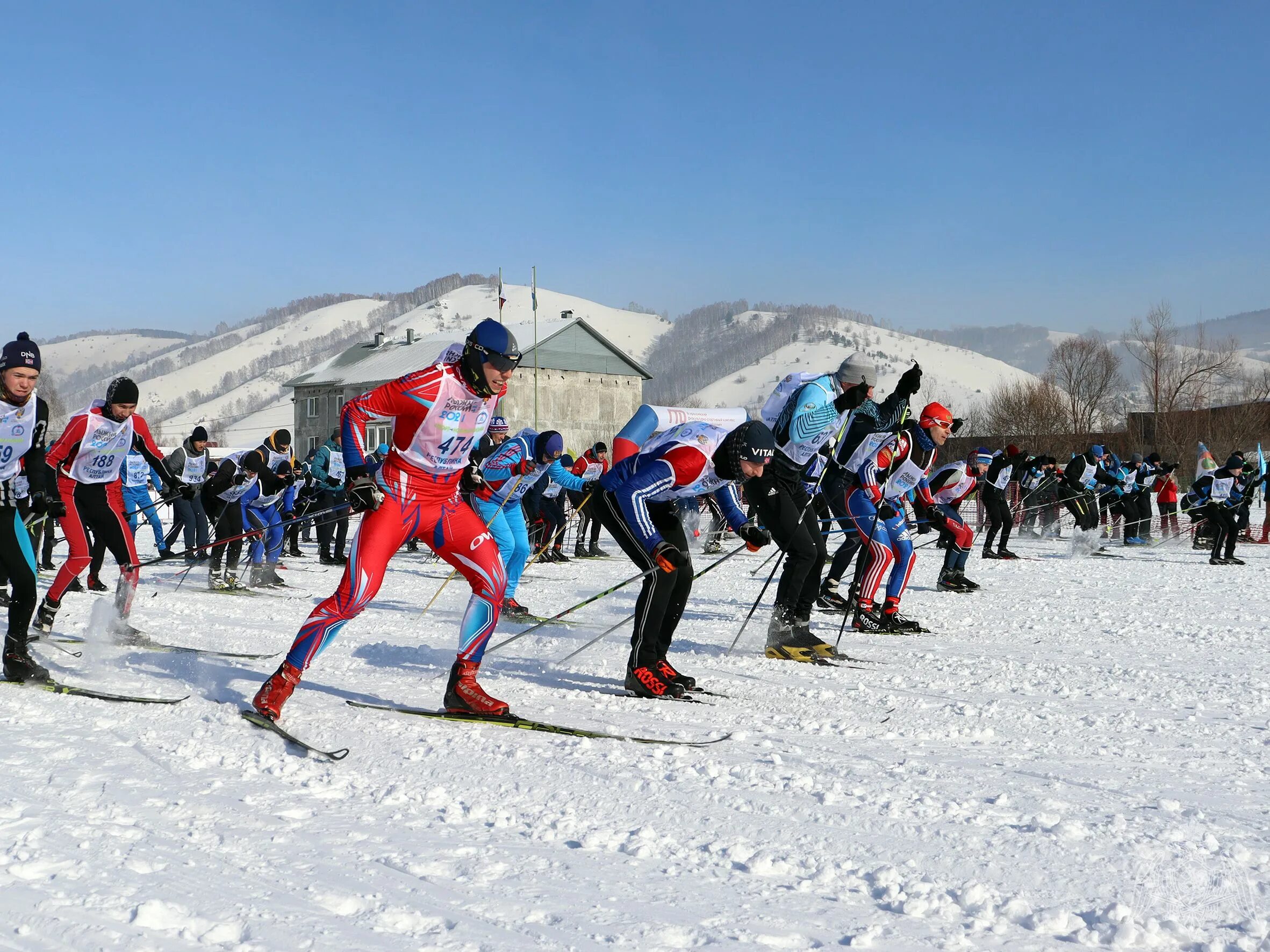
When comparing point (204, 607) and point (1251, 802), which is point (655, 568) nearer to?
point (1251, 802)

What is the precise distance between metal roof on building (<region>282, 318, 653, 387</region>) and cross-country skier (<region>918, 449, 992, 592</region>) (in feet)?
156

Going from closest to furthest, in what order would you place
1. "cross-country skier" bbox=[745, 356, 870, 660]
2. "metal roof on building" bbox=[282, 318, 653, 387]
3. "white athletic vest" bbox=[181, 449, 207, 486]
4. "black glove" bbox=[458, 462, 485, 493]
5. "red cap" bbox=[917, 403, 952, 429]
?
"black glove" bbox=[458, 462, 485, 493] < "cross-country skier" bbox=[745, 356, 870, 660] < "red cap" bbox=[917, 403, 952, 429] < "white athletic vest" bbox=[181, 449, 207, 486] < "metal roof on building" bbox=[282, 318, 653, 387]

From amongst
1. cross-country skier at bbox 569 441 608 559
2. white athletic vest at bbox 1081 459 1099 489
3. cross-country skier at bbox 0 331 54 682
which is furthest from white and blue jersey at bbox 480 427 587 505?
white athletic vest at bbox 1081 459 1099 489

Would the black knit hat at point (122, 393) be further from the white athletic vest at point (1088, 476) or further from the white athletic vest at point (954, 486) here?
the white athletic vest at point (1088, 476)

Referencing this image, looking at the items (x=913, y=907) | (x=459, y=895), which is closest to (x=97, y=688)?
(x=459, y=895)

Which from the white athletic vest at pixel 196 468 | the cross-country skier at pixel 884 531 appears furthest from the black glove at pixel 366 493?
the white athletic vest at pixel 196 468

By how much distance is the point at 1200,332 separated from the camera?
47.1m

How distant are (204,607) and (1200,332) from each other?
156 feet

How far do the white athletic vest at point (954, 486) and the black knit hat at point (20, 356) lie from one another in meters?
9.57

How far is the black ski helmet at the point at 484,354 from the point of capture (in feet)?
16.5

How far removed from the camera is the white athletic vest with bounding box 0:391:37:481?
5.86m

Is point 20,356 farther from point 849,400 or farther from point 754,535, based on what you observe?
point 849,400

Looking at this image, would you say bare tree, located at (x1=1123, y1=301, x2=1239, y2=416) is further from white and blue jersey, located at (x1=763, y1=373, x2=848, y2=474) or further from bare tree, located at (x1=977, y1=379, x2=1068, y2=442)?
white and blue jersey, located at (x1=763, y1=373, x2=848, y2=474)

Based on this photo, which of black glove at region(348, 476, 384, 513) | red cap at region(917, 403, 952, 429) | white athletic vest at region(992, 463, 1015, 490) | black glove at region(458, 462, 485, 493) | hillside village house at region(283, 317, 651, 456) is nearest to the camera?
black glove at region(348, 476, 384, 513)
